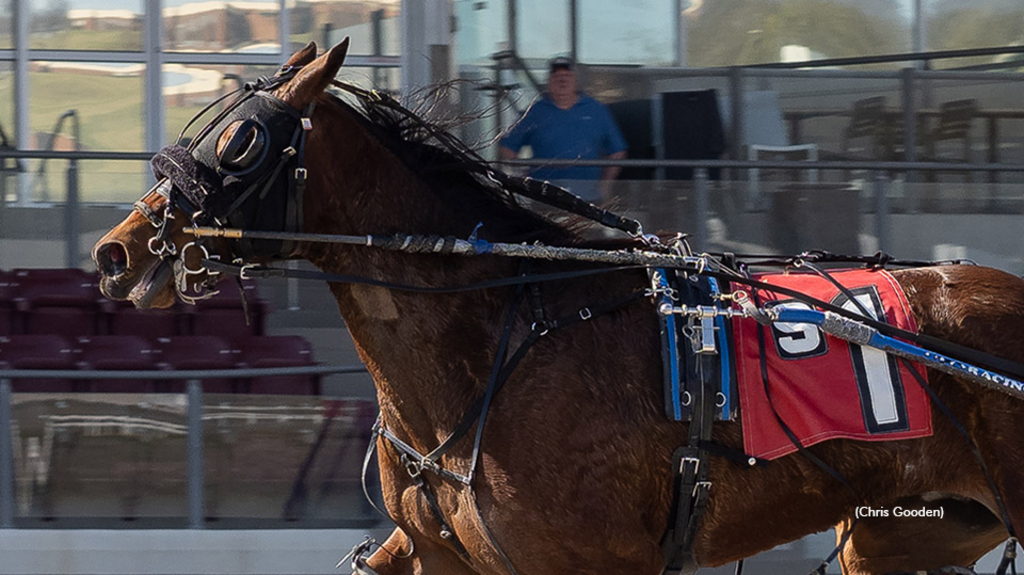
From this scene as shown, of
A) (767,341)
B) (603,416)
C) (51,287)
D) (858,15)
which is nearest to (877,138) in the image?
(858,15)

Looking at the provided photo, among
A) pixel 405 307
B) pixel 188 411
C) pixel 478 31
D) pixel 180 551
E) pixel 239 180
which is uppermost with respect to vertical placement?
pixel 478 31

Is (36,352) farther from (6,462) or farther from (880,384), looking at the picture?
(880,384)

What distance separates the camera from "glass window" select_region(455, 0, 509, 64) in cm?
Result: 648

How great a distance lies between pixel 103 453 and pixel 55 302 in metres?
1.37

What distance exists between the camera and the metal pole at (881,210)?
19.0 ft

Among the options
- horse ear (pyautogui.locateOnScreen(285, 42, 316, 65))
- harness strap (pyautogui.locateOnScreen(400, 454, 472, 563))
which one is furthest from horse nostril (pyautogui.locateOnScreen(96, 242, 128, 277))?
harness strap (pyautogui.locateOnScreen(400, 454, 472, 563))

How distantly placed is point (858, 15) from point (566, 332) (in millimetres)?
4634

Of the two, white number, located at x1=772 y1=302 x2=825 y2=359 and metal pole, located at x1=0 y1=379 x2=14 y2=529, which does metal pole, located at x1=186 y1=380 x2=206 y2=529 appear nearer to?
metal pole, located at x1=0 y1=379 x2=14 y2=529

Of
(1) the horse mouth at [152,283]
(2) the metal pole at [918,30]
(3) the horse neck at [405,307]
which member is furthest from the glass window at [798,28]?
(1) the horse mouth at [152,283]

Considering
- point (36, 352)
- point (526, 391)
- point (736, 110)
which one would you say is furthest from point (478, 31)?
point (526, 391)

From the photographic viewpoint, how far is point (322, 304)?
19.6ft

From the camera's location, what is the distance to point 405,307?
3.38 m

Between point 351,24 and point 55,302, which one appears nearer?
point 55,302

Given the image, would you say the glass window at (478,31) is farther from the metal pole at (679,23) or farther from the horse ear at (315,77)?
the horse ear at (315,77)
